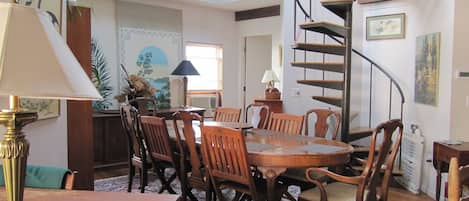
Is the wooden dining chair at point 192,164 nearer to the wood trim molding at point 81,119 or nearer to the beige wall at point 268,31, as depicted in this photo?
the wood trim molding at point 81,119

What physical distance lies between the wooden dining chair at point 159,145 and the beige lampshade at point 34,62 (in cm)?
244

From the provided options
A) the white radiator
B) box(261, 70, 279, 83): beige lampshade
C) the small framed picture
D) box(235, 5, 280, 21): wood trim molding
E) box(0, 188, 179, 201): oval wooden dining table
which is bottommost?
the white radiator

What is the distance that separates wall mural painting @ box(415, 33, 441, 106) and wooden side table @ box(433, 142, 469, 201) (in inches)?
30.0

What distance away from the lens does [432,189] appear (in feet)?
14.7

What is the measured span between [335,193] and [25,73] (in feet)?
7.93

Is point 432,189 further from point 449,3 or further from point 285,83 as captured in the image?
point 285,83

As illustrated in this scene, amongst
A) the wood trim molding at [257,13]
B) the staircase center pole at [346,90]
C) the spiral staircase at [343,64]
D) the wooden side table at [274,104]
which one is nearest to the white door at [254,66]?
the wood trim molding at [257,13]

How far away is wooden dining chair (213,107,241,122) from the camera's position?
4844 mm

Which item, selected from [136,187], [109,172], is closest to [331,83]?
[136,187]

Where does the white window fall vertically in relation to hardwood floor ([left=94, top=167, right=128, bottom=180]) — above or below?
above

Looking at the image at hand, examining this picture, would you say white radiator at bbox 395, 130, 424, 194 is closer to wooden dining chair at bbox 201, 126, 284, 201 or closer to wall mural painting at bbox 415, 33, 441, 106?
wall mural painting at bbox 415, 33, 441, 106

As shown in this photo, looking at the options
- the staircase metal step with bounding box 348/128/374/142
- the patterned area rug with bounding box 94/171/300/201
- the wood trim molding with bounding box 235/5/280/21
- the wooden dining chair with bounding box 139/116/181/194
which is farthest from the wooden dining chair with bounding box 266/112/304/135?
the wood trim molding with bounding box 235/5/280/21

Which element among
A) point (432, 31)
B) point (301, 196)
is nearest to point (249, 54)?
point (432, 31)

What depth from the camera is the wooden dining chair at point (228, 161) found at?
2.78 meters
